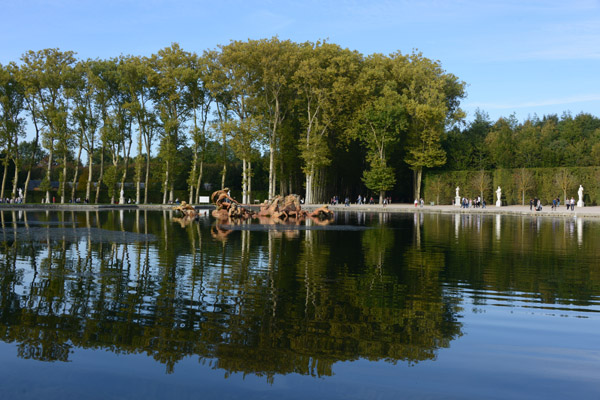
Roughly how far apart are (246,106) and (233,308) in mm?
50939

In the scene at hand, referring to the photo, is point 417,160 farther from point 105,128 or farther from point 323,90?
point 105,128

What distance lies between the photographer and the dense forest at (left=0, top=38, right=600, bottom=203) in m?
56.8

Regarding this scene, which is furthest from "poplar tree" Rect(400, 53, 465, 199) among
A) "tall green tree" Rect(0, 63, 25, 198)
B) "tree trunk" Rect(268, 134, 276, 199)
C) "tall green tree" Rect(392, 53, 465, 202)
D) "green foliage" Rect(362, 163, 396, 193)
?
"tall green tree" Rect(0, 63, 25, 198)

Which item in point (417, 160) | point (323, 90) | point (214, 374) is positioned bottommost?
point (214, 374)

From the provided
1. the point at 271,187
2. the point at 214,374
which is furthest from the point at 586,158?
the point at 214,374

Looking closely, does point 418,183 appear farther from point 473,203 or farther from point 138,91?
point 138,91

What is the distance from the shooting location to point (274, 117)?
6106 centimetres

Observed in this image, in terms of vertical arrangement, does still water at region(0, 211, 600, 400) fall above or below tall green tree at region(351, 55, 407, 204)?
below

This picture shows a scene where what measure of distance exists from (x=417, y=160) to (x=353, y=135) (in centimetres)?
783

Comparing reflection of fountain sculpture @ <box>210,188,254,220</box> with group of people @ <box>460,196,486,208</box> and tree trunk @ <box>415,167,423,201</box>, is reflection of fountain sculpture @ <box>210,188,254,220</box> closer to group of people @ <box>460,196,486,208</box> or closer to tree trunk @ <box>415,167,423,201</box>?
group of people @ <box>460,196,486,208</box>

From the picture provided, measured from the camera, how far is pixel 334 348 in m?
6.72

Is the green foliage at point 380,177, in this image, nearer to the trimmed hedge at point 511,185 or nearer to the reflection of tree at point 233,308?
the trimmed hedge at point 511,185

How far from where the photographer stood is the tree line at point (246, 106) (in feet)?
185

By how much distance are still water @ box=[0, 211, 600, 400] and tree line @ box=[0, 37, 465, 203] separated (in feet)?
140
